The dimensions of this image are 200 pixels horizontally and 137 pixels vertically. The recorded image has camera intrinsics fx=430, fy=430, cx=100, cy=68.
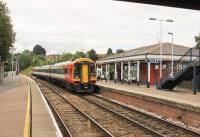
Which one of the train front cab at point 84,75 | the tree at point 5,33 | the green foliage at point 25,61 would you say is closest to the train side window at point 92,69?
the train front cab at point 84,75

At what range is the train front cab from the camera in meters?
33.9

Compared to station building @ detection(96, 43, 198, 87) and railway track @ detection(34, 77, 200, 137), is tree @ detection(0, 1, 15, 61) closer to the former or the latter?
station building @ detection(96, 43, 198, 87)

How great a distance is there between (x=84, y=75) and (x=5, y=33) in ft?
57.8

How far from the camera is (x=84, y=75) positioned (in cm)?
3416

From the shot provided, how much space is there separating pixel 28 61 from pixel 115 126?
166 m

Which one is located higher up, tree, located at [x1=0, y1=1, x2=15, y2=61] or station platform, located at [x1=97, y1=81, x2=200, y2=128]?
tree, located at [x1=0, y1=1, x2=15, y2=61]

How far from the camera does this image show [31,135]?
12375mm

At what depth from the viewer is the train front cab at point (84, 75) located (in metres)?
33.9

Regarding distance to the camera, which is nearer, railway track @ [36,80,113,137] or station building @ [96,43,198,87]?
railway track @ [36,80,113,137]

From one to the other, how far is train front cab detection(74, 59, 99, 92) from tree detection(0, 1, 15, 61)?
15.2m

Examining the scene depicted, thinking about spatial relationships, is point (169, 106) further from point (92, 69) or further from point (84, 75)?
point (92, 69)

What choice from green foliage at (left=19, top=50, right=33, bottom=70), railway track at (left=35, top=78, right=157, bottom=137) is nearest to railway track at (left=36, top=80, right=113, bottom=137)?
railway track at (left=35, top=78, right=157, bottom=137)

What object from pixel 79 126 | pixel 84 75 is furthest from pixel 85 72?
pixel 79 126

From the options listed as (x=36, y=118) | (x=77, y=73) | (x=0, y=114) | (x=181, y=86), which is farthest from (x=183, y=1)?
(x=181, y=86)
